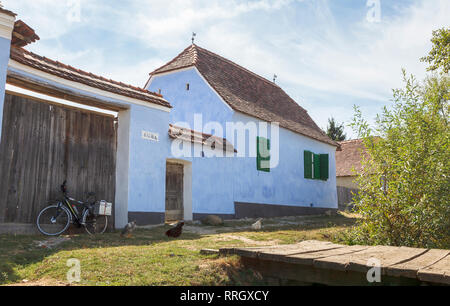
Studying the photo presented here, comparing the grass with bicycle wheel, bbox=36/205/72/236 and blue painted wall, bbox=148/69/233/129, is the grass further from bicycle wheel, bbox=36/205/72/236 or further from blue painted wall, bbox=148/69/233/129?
blue painted wall, bbox=148/69/233/129

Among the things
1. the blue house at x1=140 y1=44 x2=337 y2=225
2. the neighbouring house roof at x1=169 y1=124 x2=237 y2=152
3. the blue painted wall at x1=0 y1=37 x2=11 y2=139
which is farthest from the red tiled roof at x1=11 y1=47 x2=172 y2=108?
the blue house at x1=140 y1=44 x2=337 y2=225

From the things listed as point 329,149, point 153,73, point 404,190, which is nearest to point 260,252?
point 404,190

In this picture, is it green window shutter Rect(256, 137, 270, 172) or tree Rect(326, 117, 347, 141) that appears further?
tree Rect(326, 117, 347, 141)

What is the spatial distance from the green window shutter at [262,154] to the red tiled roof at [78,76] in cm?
525

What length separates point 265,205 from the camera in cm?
1515

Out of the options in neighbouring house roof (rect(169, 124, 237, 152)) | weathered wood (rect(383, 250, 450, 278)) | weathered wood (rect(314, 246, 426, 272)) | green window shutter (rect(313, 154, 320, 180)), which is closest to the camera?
weathered wood (rect(383, 250, 450, 278))

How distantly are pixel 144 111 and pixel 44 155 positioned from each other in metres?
2.95

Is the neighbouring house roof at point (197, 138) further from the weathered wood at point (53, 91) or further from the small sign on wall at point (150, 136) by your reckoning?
the weathered wood at point (53, 91)

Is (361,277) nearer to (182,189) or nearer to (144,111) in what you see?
(144,111)

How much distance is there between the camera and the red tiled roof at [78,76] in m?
7.73

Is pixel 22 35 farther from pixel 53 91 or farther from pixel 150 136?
pixel 150 136

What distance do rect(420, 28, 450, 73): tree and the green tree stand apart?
1084 centimetres

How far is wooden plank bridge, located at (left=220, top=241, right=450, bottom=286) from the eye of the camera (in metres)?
3.04

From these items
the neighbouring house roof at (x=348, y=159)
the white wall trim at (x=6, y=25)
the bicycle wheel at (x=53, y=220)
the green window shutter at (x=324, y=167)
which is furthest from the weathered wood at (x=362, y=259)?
the neighbouring house roof at (x=348, y=159)
